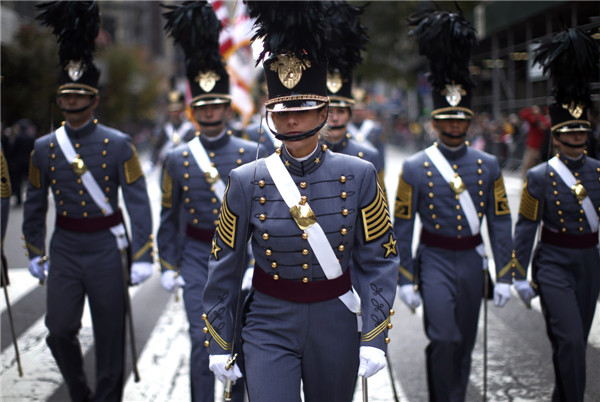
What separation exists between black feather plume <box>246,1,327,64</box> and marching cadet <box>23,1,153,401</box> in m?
2.30

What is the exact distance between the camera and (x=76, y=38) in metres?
5.59

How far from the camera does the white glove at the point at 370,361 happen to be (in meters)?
3.37

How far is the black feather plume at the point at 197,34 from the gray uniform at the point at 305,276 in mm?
2655

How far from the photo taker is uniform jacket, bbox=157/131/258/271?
5.40 metres

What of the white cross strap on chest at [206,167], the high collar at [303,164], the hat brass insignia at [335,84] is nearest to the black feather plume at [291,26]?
the high collar at [303,164]

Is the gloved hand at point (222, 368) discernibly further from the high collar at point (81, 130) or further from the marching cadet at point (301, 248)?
the high collar at point (81, 130)

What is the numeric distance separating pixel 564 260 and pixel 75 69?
4.00 m

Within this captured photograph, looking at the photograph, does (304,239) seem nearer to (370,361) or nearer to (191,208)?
(370,361)

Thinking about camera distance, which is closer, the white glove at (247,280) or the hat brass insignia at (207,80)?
the white glove at (247,280)

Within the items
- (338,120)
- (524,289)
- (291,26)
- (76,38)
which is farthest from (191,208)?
(524,289)

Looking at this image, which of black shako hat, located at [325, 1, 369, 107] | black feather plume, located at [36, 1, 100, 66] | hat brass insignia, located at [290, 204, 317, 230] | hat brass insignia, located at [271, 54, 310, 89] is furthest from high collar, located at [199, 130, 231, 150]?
hat brass insignia, located at [290, 204, 317, 230]

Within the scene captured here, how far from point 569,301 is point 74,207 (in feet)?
12.2

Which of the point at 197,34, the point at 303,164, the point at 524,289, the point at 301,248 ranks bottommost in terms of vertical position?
the point at 524,289

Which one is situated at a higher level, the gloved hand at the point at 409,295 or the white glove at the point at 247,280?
the white glove at the point at 247,280
